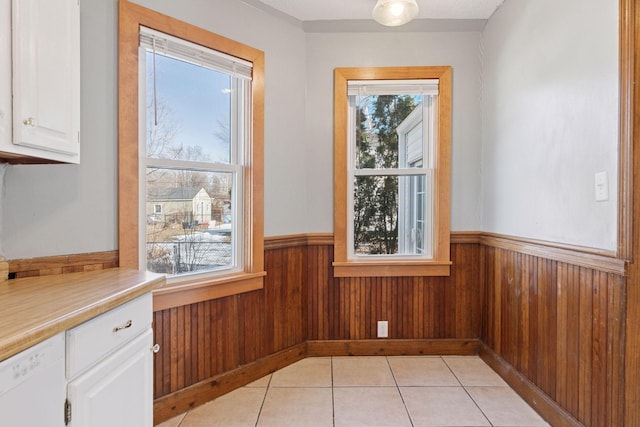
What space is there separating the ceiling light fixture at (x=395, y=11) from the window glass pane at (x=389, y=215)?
3.66ft

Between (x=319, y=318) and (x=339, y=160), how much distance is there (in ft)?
4.19

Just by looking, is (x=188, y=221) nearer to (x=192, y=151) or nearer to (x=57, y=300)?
(x=192, y=151)

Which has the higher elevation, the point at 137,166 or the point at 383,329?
the point at 137,166

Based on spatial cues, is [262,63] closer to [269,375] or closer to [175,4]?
[175,4]

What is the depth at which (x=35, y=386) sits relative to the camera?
83 cm

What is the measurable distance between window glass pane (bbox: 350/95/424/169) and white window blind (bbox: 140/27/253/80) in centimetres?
96

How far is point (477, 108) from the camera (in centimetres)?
265

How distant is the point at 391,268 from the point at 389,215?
0.43 metres

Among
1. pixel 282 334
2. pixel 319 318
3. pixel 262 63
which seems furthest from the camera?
pixel 319 318

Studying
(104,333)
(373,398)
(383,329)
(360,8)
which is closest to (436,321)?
(383,329)

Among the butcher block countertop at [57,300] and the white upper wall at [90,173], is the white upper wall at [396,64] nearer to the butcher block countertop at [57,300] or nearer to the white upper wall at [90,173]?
the white upper wall at [90,173]

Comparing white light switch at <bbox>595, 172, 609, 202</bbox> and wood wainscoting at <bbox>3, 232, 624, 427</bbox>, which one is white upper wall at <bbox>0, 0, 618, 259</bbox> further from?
wood wainscoting at <bbox>3, 232, 624, 427</bbox>

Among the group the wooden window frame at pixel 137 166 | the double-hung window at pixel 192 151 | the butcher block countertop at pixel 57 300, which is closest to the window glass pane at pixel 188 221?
the double-hung window at pixel 192 151

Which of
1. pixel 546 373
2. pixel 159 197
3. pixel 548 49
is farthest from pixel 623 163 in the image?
pixel 159 197
